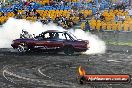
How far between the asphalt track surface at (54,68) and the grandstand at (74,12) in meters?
12.5

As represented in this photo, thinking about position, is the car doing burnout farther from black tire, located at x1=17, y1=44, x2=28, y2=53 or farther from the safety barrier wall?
the safety barrier wall

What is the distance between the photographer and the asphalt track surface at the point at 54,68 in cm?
1316

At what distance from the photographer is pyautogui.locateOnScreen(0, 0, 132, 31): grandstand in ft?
118

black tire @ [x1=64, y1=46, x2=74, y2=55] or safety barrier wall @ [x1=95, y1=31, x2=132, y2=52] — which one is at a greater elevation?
black tire @ [x1=64, y1=46, x2=74, y2=55]

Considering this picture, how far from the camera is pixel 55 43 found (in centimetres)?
2169

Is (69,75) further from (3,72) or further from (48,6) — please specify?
(48,6)

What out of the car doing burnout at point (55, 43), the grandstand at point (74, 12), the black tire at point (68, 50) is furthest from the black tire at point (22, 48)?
the grandstand at point (74, 12)

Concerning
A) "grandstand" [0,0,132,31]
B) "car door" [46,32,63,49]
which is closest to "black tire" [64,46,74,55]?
"car door" [46,32,63,49]

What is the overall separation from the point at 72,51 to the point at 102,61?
9.50 feet

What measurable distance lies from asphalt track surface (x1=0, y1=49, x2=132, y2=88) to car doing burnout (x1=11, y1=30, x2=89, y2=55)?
0.49 m

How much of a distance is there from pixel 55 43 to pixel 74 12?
19812 millimetres

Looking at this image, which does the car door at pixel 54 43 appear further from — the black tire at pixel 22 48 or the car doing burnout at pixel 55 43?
the black tire at pixel 22 48

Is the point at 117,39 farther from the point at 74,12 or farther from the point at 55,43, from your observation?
the point at 55,43

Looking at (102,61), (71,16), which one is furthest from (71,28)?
(102,61)
